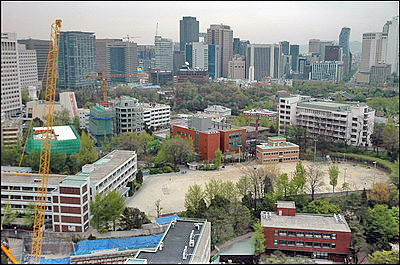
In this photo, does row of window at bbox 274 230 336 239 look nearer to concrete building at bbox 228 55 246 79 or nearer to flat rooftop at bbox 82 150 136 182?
flat rooftop at bbox 82 150 136 182

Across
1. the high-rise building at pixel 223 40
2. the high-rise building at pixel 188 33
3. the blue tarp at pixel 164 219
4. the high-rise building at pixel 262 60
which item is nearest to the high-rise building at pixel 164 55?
the high-rise building at pixel 188 33

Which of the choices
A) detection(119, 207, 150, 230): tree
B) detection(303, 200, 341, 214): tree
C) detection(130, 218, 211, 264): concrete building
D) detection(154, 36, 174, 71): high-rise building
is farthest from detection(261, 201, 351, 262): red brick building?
detection(154, 36, 174, 71): high-rise building

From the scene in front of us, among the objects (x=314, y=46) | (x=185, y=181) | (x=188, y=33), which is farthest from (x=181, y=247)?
(x=314, y=46)

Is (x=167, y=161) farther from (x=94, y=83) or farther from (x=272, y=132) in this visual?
(x=94, y=83)

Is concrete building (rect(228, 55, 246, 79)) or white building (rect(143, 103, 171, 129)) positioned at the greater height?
concrete building (rect(228, 55, 246, 79))

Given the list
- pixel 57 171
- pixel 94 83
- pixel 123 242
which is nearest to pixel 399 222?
pixel 123 242

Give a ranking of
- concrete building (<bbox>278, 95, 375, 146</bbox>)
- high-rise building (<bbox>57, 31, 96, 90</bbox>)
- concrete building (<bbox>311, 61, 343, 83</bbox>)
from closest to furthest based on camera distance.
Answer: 1. concrete building (<bbox>278, 95, 375, 146</bbox>)
2. high-rise building (<bbox>57, 31, 96, 90</bbox>)
3. concrete building (<bbox>311, 61, 343, 83</bbox>)

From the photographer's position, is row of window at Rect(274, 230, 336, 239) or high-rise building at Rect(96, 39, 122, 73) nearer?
row of window at Rect(274, 230, 336, 239)
